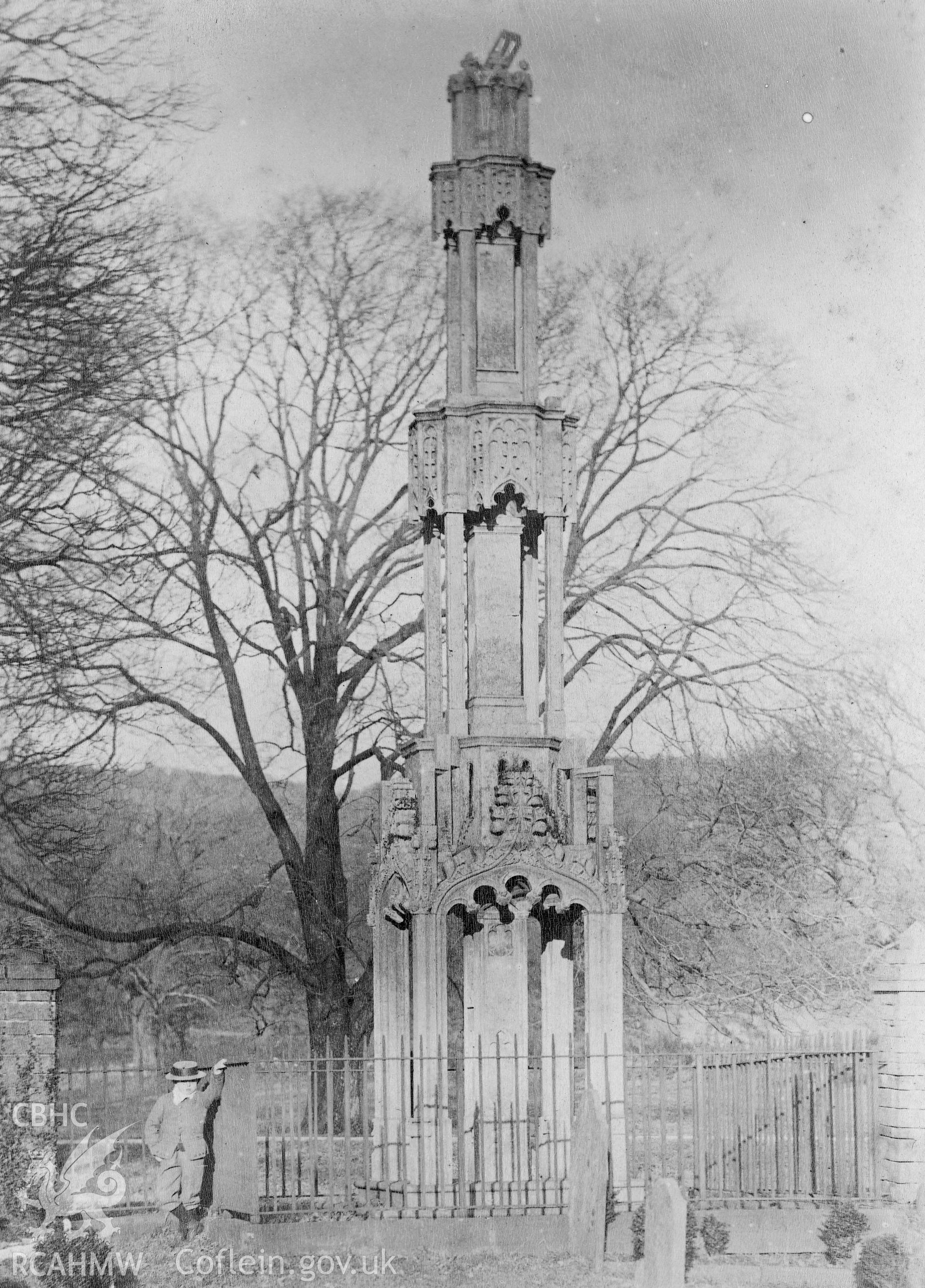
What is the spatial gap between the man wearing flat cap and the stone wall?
83 centimetres

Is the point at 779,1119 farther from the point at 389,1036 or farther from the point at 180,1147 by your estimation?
the point at 180,1147

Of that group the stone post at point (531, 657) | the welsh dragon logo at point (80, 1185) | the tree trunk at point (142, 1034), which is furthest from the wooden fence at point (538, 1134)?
the tree trunk at point (142, 1034)

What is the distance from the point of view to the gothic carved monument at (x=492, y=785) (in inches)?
500

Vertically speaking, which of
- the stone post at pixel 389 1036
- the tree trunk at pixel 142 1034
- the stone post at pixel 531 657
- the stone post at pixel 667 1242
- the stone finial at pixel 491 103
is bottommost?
the tree trunk at pixel 142 1034

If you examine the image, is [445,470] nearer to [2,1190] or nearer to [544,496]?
[544,496]

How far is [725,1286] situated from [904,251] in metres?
12.9

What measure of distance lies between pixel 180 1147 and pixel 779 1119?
4.87m

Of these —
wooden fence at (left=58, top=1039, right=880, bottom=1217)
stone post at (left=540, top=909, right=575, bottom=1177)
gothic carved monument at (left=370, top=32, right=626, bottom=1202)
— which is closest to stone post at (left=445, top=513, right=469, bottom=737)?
gothic carved monument at (left=370, top=32, right=626, bottom=1202)

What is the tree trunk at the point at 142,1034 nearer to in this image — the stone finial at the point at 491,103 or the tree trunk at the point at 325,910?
the tree trunk at the point at 325,910

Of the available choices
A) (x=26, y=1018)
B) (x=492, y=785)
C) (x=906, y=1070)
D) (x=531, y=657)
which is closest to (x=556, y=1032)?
(x=492, y=785)

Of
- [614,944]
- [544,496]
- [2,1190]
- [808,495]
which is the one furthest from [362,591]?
[2,1190]

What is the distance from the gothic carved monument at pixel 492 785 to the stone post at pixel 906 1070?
6.95 ft

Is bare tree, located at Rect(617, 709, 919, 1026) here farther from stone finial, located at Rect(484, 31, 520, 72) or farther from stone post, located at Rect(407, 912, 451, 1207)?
stone finial, located at Rect(484, 31, 520, 72)

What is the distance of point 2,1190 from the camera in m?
10.9
